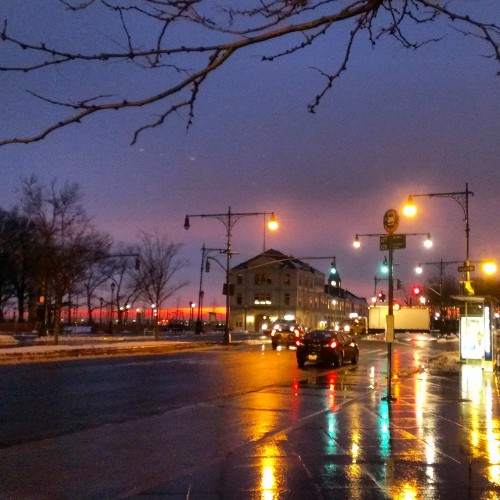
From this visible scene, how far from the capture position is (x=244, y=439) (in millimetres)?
11203

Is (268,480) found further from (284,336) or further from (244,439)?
(284,336)

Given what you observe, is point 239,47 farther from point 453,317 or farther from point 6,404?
point 453,317

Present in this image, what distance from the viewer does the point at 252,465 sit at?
914cm

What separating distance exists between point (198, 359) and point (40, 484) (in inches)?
956

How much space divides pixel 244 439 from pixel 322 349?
18.5 metres

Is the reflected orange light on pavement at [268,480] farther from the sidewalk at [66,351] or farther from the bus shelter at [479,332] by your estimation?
the sidewalk at [66,351]

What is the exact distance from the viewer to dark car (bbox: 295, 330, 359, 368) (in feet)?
96.3

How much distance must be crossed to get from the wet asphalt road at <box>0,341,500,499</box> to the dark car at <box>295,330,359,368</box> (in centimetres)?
777

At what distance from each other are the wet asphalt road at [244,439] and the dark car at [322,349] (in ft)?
25.5

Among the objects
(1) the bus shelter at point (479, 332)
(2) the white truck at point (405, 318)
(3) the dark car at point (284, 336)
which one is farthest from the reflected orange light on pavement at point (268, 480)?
(2) the white truck at point (405, 318)

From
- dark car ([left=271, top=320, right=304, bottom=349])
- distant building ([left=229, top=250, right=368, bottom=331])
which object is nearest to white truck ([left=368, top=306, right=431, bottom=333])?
distant building ([left=229, top=250, right=368, bottom=331])

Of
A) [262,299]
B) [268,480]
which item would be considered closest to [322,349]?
[268,480]

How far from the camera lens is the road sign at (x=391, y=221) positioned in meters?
17.4

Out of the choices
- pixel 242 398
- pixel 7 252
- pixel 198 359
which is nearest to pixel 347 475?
pixel 242 398
